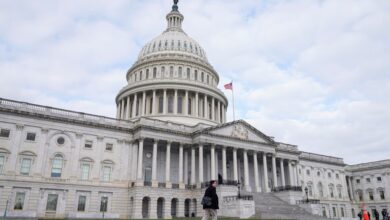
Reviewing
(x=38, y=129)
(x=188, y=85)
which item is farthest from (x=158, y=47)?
(x=38, y=129)

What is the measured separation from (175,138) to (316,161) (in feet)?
132

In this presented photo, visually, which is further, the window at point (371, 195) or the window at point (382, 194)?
the window at point (371, 195)

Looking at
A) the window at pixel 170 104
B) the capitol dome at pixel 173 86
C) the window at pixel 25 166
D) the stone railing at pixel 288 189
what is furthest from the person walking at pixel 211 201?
the window at pixel 170 104

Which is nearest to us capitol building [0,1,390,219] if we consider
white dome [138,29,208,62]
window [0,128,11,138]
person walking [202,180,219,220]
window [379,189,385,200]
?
window [0,128,11,138]

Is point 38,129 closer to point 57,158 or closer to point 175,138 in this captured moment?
point 57,158

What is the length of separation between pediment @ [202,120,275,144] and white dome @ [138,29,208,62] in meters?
25.8

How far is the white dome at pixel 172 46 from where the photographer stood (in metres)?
76.4

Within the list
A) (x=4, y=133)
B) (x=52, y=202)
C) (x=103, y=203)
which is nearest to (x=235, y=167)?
(x=103, y=203)

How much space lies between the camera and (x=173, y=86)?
67562mm

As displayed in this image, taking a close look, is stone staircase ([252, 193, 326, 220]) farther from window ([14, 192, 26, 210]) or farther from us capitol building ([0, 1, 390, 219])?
window ([14, 192, 26, 210])

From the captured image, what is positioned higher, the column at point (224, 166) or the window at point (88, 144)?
the window at point (88, 144)

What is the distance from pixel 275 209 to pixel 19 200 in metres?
35.2

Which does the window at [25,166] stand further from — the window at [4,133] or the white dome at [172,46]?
the white dome at [172,46]

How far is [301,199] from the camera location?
56.8 m
